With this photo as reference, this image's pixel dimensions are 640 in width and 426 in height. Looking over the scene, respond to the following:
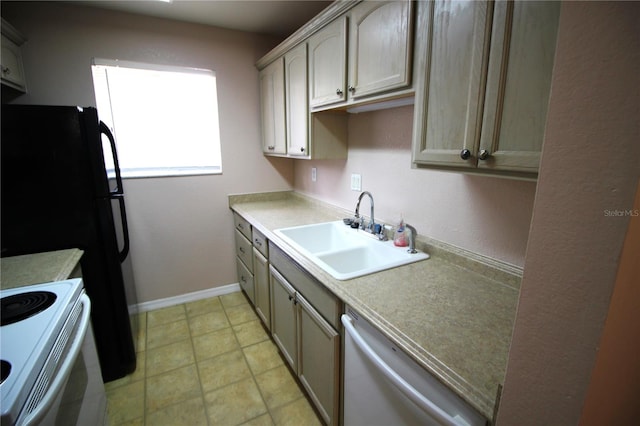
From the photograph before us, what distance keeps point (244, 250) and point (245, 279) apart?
30 cm

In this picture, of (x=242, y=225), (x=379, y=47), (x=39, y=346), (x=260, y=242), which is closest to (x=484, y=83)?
(x=379, y=47)

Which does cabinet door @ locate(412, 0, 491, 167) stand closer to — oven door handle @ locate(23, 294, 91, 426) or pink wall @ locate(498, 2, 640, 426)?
pink wall @ locate(498, 2, 640, 426)

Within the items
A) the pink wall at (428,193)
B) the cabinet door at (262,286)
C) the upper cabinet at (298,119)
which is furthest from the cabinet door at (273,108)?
the cabinet door at (262,286)

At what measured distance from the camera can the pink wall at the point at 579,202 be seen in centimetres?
37

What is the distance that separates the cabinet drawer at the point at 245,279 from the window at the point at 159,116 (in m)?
0.92

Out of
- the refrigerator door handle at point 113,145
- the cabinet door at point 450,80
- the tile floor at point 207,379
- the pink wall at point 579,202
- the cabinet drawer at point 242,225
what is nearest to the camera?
the pink wall at point 579,202

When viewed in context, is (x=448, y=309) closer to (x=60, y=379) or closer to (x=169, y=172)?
(x=60, y=379)

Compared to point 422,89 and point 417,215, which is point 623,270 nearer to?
point 422,89

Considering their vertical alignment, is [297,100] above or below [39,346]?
above

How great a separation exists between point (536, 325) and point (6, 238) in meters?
2.30

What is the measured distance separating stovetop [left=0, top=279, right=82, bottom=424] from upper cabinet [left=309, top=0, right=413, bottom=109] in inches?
59.0

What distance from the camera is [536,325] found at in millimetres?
487

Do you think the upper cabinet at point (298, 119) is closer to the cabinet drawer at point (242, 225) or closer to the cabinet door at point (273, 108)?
the cabinet door at point (273, 108)

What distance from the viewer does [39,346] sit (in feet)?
→ 2.83
